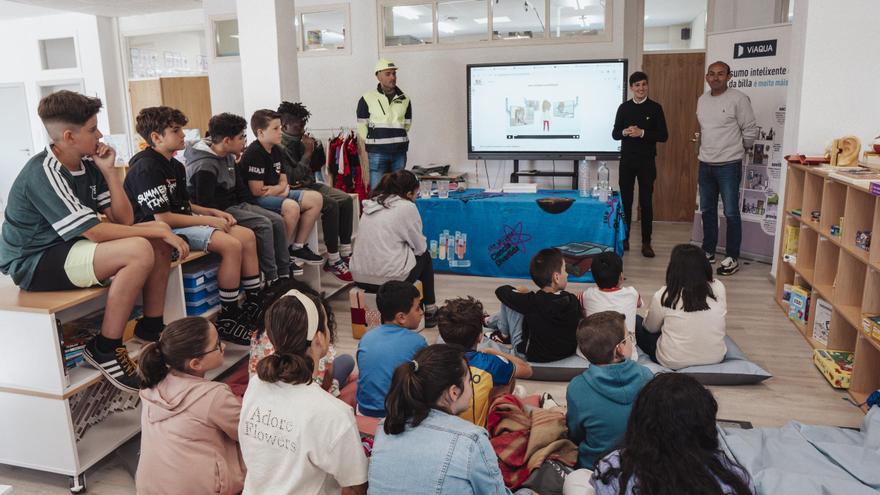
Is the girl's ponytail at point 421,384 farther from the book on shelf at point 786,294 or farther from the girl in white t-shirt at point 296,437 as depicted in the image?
the book on shelf at point 786,294

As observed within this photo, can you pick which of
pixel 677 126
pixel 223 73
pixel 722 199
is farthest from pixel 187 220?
pixel 677 126

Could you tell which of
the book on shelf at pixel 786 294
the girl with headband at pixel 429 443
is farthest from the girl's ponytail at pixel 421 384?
the book on shelf at pixel 786 294

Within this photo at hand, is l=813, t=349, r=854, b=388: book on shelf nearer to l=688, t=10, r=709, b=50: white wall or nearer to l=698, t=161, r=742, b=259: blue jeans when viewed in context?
l=698, t=161, r=742, b=259: blue jeans

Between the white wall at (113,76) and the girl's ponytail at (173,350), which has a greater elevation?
the white wall at (113,76)

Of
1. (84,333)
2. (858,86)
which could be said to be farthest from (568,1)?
(84,333)

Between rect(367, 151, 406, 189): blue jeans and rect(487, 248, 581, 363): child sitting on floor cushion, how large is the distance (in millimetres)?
3569

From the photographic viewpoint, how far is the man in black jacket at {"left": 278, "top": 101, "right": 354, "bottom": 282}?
4.95 metres

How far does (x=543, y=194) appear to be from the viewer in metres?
5.62

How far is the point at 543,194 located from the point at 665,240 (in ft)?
6.12

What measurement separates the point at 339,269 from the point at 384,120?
216cm

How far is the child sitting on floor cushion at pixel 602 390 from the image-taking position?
218 cm

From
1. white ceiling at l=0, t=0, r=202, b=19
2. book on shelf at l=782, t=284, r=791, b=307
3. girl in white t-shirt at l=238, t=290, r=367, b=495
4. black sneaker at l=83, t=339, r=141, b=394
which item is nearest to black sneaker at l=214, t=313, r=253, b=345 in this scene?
black sneaker at l=83, t=339, r=141, b=394

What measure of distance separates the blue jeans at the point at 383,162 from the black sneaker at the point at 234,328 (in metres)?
3.36

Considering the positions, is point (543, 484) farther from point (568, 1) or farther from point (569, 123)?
point (568, 1)
